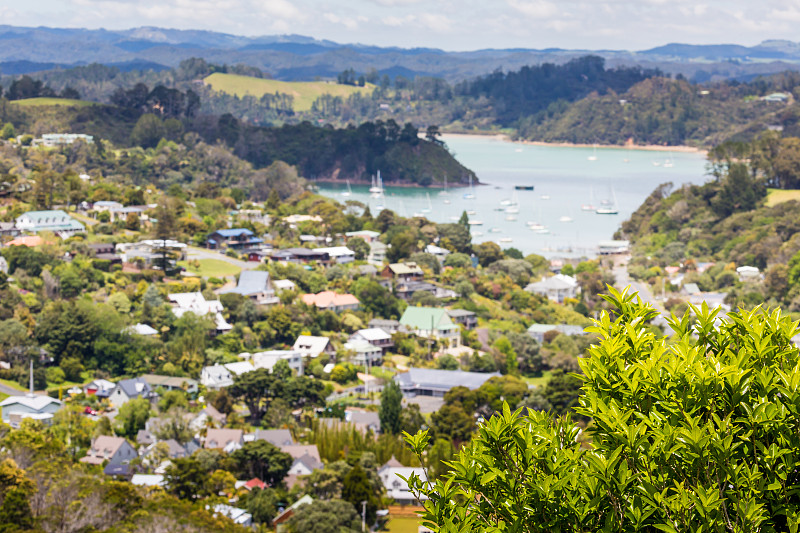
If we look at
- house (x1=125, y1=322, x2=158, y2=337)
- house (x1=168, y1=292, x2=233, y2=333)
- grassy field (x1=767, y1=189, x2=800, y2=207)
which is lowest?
house (x1=125, y1=322, x2=158, y2=337)

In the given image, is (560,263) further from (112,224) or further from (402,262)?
(112,224)

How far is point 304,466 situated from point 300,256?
14099mm

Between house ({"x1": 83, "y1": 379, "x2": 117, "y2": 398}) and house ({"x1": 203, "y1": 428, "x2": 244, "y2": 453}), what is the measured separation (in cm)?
308

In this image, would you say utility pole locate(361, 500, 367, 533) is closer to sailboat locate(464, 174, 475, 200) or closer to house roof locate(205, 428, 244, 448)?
house roof locate(205, 428, 244, 448)

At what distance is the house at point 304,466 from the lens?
14.0 m

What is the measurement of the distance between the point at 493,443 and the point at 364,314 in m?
21.0

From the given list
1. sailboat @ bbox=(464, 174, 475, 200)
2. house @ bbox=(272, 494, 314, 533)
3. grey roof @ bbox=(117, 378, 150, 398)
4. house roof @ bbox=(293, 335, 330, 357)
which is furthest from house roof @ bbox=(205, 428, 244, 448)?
sailboat @ bbox=(464, 174, 475, 200)

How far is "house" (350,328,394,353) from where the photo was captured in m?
21.5

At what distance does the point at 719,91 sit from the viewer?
81438 millimetres

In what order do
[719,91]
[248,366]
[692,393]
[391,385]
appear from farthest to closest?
1. [719,91]
2. [248,366]
3. [391,385]
4. [692,393]

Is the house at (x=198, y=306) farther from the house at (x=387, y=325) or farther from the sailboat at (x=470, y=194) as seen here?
the sailboat at (x=470, y=194)

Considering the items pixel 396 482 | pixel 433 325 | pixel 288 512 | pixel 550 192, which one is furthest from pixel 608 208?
pixel 288 512

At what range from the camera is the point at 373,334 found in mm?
21766

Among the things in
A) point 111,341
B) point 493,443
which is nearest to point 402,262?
point 111,341
